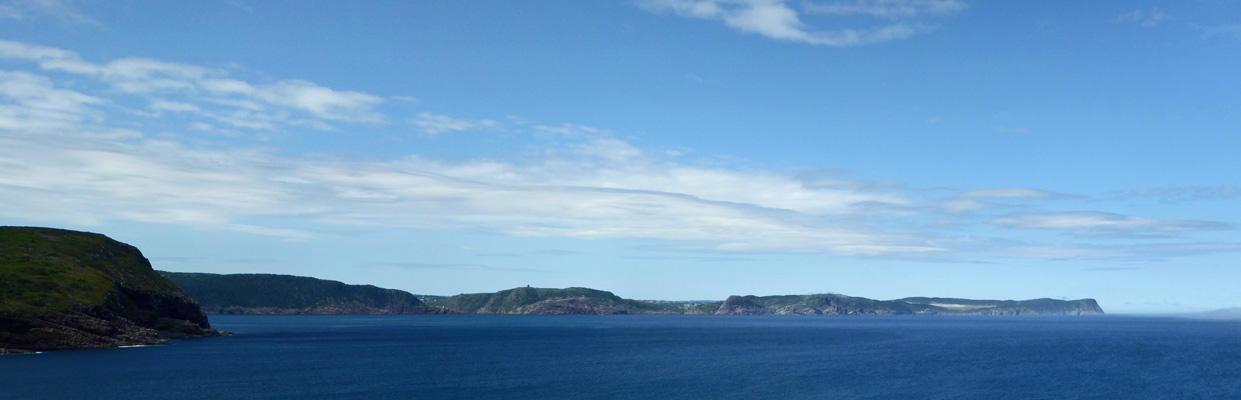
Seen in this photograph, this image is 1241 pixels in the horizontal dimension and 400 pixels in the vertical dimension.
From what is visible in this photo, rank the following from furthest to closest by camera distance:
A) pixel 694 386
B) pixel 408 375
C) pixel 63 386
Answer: pixel 408 375 < pixel 694 386 < pixel 63 386

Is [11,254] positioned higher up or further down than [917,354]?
higher up

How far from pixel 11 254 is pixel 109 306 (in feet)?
90.2

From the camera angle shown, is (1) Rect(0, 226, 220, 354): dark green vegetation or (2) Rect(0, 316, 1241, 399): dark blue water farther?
(1) Rect(0, 226, 220, 354): dark green vegetation

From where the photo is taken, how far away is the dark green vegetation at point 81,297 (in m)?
118

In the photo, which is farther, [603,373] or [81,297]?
[81,297]

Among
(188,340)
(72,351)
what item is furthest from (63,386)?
(188,340)

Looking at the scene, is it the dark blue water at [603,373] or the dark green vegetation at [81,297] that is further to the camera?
the dark green vegetation at [81,297]

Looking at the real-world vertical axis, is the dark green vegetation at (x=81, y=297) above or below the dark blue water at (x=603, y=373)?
above

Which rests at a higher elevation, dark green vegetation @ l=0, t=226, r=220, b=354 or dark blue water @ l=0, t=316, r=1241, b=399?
dark green vegetation @ l=0, t=226, r=220, b=354

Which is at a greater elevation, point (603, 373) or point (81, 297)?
point (81, 297)

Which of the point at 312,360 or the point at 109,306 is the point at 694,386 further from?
the point at 109,306

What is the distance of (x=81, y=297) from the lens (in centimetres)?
12950

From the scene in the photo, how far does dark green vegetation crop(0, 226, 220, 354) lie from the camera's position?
117500 millimetres

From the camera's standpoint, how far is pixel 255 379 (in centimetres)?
9219
